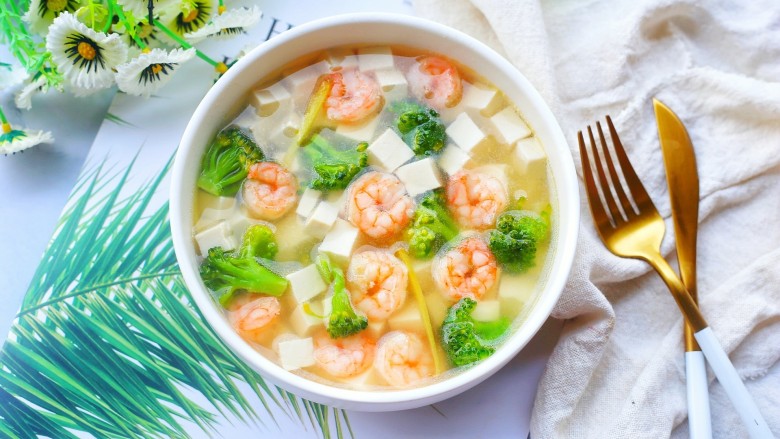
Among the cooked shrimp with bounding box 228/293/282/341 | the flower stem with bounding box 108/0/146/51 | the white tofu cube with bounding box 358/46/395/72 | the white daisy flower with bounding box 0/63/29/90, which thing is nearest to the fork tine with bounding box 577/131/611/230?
the white tofu cube with bounding box 358/46/395/72

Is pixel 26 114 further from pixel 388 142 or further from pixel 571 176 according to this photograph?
pixel 571 176

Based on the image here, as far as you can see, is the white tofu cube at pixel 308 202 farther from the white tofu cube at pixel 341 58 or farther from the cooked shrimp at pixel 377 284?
the white tofu cube at pixel 341 58

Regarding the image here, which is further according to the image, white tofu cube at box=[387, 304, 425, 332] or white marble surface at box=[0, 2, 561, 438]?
white marble surface at box=[0, 2, 561, 438]

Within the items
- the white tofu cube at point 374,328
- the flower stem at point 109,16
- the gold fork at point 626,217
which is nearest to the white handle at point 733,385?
the gold fork at point 626,217

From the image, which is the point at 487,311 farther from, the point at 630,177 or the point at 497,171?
the point at 630,177

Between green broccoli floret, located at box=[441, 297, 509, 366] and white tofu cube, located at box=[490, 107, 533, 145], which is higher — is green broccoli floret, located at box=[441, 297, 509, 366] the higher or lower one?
the lower one

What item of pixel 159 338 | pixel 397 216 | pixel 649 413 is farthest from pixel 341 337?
pixel 649 413

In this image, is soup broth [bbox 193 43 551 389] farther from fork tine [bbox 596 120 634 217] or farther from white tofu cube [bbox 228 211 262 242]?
fork tine [bbox 596 120 634 217]
